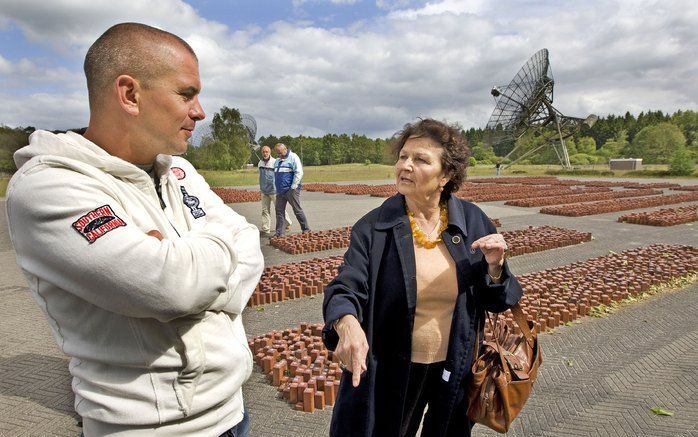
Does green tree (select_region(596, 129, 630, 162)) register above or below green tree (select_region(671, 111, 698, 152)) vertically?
below

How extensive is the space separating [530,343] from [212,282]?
1.95 m

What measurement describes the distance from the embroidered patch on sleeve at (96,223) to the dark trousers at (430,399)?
189cm

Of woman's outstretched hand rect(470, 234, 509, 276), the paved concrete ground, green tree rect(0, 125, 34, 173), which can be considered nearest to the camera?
green tree rect(0, 125, 34, 173)

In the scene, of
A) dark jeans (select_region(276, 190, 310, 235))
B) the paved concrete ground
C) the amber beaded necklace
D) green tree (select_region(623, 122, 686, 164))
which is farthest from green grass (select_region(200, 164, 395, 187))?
green tree (select_region(623, 122, 686, 164))

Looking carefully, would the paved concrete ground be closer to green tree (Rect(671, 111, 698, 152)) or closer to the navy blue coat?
the navy blue coat

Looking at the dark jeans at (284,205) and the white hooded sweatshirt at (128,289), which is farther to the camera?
the dark jeans at (284,205)

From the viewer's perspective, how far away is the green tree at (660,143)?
67.9 metres

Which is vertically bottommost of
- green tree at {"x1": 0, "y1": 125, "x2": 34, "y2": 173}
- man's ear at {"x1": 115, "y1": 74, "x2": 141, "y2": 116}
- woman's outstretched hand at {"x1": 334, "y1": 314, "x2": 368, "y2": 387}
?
woman's outstretched hand at {"x1": 334, "y1": 314, "x2": 368, "y2": 387}

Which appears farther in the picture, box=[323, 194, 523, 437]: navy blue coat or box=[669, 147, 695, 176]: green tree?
box=[669, 147, 695, 176]: green tree

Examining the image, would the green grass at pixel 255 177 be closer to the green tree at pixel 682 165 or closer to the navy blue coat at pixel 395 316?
the green tree at pixel 682 165

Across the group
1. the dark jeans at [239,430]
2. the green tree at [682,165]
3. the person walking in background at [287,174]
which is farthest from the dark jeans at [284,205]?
the green tree at [682,165]

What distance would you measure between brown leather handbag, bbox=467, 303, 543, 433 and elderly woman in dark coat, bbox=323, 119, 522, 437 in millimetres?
76

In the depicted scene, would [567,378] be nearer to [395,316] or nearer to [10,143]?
[395,316]

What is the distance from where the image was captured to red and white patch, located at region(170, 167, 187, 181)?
1835 mm
